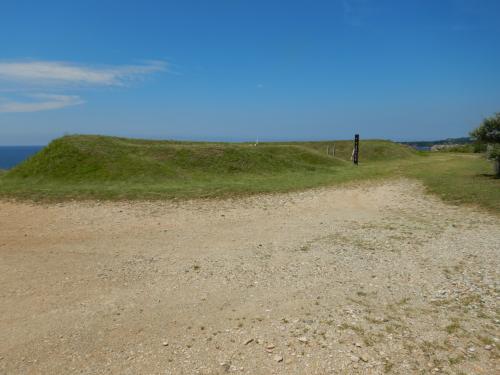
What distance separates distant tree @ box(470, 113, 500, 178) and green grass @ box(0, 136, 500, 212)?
1.52m

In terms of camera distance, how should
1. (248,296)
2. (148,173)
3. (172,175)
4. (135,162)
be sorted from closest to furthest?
1. (248,296)
2. (148,173)
3. (172,175)
4. (135,162)

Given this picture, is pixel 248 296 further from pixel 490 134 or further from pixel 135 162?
pixel 490 134

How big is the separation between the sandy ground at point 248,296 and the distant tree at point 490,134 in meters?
11.0

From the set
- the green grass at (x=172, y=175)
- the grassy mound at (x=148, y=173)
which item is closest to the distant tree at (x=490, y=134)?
the green grass at (x=172, y=175)

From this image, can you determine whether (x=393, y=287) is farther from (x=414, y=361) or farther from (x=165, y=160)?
(x=165, y=160)

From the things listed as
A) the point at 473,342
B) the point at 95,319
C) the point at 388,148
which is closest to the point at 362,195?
the point at 473,342

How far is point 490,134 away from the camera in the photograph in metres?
22.7

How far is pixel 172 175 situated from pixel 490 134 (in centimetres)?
2076

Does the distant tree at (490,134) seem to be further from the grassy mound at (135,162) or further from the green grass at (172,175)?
the grassy mound at (135,162)

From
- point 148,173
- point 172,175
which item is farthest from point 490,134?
point 148,173

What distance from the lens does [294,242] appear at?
10266 mm

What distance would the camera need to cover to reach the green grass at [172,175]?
16.9 metres

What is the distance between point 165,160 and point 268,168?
7.86 meters

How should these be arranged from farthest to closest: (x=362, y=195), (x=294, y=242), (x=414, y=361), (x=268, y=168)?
1. (x=268, y=168)
2. (x=362, y=195)
3. (x=294, y=242)
4. (x=414, y=361)
